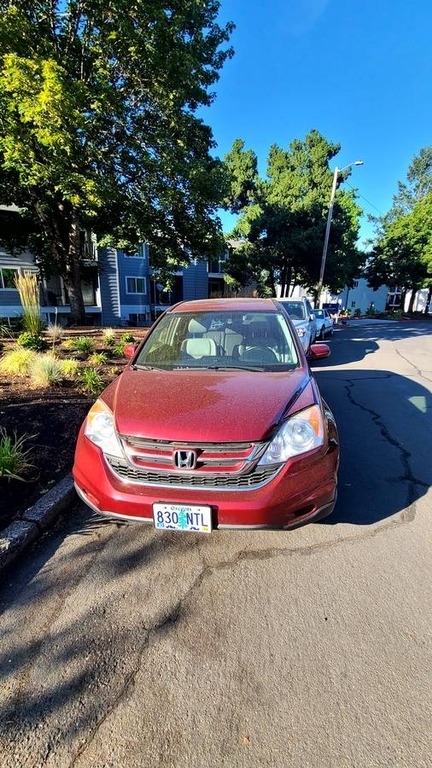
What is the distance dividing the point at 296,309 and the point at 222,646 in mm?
9853

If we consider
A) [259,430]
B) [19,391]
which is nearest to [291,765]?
[259,430]

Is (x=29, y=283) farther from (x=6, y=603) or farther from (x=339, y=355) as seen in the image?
(x=339, y=355)

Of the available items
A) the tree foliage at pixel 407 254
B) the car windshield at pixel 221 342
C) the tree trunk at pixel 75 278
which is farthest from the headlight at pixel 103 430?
the tree foliage at pixel 407 254

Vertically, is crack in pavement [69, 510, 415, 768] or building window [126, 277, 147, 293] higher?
building window [126, 277, 147, 293]

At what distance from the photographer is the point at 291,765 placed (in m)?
1.38

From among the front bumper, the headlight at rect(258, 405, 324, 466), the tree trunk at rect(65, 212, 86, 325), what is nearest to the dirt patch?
the front bumper

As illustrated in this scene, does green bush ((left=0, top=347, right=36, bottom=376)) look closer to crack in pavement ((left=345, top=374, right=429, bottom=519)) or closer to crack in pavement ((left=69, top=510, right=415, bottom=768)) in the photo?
crack in pavement ((left=69, top=510, right=415, bottom=768))

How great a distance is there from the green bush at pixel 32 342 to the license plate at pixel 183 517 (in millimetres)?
5355

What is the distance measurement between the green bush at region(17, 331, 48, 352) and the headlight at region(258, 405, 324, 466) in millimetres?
5644

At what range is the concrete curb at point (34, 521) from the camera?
7.77 ft

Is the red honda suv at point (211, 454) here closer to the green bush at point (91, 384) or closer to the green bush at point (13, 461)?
the green bush at point (13, 461)

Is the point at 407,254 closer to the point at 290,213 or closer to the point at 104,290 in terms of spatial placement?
the point at 290,213

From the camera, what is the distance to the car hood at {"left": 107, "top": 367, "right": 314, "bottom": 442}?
83.0 inches

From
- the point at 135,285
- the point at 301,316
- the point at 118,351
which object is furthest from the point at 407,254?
the point at 118,351
